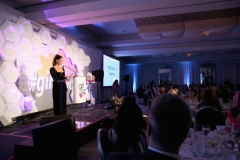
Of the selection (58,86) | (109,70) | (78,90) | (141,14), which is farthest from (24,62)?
(109,70)

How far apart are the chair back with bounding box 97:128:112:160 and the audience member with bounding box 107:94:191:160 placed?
26.4 inches

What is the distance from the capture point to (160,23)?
5.72 meters

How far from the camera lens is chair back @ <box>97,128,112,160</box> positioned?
1.44 metres

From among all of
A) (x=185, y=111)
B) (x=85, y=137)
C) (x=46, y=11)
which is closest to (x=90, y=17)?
(x=46, y=11)

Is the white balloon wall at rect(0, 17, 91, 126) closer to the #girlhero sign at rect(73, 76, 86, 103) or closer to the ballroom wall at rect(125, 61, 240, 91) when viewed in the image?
the #girlhero sign at rect(73, 76, 86, 103)

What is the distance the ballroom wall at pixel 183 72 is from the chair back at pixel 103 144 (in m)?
13.7

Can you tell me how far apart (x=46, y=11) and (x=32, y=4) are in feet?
1.89

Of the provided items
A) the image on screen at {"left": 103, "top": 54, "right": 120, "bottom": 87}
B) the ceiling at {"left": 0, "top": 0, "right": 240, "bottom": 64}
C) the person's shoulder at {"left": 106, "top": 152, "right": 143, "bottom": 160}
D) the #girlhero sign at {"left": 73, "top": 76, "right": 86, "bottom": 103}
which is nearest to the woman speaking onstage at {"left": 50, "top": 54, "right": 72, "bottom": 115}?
the #girlhero sign at {"left": 73, "top": 76, "right": 86, "bottom": 103}

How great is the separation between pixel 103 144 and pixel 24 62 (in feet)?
12.7

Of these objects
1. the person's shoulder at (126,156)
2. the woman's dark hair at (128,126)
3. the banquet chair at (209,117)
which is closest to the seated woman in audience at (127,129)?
the woman's dark hair at (128,126)

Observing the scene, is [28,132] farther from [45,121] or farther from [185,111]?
[185,111]

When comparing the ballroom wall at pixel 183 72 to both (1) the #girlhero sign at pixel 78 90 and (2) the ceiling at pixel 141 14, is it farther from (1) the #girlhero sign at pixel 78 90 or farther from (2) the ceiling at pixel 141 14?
(1) the #girlhero sign at pixel 78 90

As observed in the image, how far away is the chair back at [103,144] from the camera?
144 centimetres

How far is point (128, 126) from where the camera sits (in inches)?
59.4
